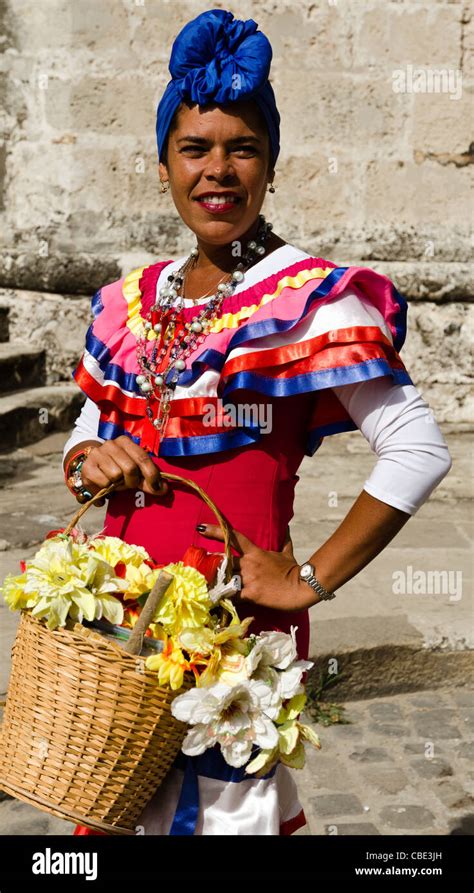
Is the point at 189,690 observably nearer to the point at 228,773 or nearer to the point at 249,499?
the point at 228,773

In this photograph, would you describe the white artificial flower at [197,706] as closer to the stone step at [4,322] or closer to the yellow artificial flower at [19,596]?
the yellow artificial flower at [19,596]

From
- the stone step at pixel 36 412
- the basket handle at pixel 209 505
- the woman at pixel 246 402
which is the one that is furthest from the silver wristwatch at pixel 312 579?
the stone step at pixel 36 412

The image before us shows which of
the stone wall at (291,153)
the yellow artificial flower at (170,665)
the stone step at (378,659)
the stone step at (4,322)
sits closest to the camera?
the yellow artificial flower at (170,665)

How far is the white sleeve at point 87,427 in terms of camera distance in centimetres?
214

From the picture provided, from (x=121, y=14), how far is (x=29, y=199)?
1.25 metres

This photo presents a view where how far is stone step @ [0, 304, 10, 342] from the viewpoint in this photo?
7051 mm

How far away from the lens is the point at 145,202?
6746 mm

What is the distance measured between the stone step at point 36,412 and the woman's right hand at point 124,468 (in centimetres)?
A: 441

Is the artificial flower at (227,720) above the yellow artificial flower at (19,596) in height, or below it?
below

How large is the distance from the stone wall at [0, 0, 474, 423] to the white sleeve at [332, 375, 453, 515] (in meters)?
5.10

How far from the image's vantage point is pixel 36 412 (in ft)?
21.2

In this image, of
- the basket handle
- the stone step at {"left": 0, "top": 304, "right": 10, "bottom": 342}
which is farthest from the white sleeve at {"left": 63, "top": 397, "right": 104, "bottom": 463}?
the stone step at {"left": 0, "top": 304, "right": 10, "bottom": 342}

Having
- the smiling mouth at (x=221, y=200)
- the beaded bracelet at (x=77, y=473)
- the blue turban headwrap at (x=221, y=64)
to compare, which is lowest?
the beaded bracelet at (x=77, y=473)

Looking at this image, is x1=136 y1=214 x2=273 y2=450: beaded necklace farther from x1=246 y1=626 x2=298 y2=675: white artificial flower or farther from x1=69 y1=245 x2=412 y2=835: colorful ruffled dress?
x1=246 y1=626 x2=298 y2=675: white artificial flower
